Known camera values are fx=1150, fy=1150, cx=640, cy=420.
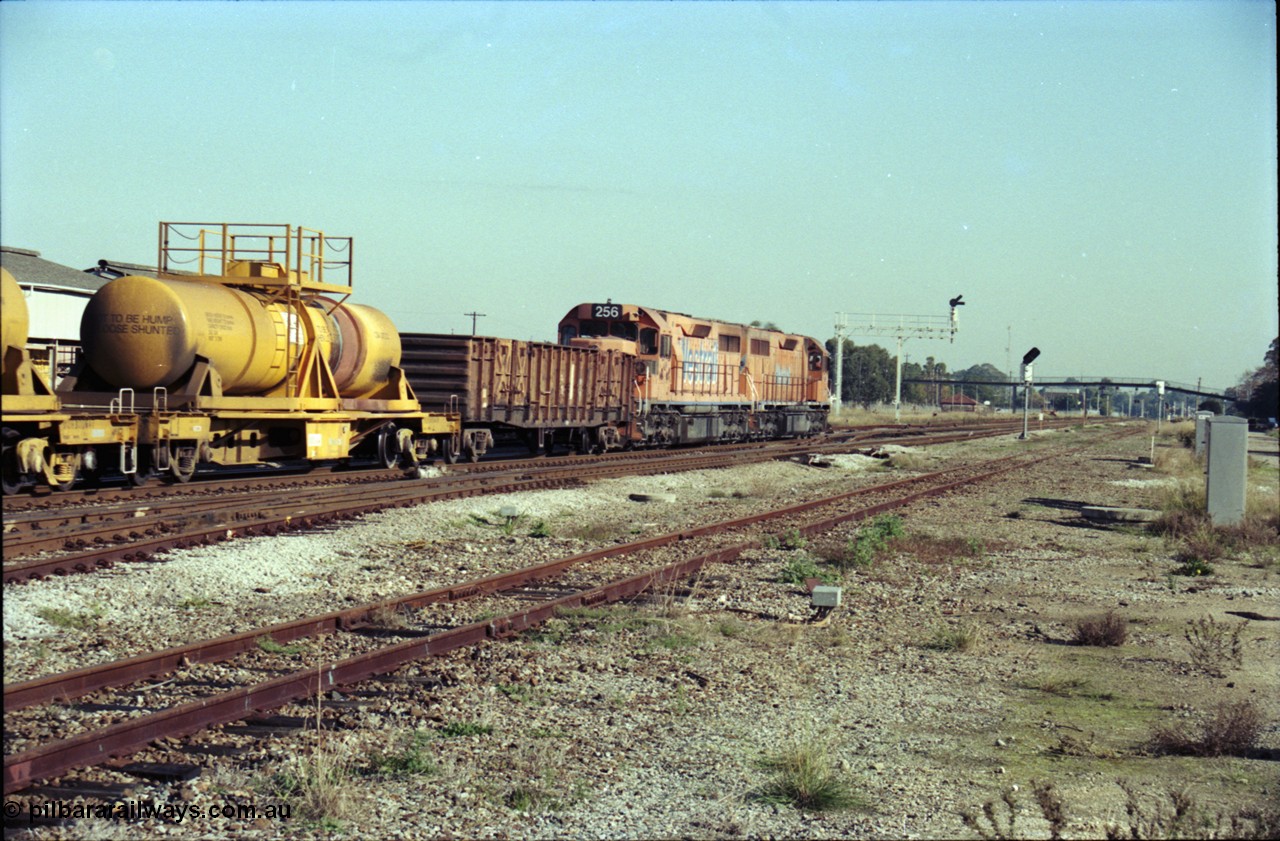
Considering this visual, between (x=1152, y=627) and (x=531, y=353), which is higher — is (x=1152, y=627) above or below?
below

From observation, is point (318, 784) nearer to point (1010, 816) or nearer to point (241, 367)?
point (1010, 816)

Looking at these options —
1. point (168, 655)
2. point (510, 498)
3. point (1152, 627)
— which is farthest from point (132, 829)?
point (510, 498)

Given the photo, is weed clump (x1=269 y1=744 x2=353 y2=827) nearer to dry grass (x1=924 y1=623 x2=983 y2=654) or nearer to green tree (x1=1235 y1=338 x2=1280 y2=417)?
dry grass (x1=924 y1=623 x2=983 y2=654)

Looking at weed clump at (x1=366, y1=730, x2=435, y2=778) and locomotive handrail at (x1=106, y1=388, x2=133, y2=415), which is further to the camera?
locomotive handrail at (x1=106, y1=388, x2=133, y2=415)

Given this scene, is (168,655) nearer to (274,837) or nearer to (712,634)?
(274,837)

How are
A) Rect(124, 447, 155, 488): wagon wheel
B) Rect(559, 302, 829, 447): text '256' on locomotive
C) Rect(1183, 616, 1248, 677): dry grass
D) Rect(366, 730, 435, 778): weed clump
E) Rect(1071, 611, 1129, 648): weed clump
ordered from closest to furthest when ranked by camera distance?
Rect(366, 730, 435, 778): weed clump → Rect(1183, 616, 1248, 677): dry grass → Rect(1071, 611, 1129, 648): weed clump → Rect(124, 447, 155, 488): wagon wheel → Rect(559, 302, 829, 447): text '256' on locomotive

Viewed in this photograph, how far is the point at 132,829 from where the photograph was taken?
5.04 metres

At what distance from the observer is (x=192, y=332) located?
54.9 ft

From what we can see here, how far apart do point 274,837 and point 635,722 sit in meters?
2.54

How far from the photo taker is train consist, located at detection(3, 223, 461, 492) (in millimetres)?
15438

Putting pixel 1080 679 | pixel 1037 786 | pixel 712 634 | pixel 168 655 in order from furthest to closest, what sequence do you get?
pixel 712 634
pixel 1080 679
pixel 168 655
pixel 1037 786

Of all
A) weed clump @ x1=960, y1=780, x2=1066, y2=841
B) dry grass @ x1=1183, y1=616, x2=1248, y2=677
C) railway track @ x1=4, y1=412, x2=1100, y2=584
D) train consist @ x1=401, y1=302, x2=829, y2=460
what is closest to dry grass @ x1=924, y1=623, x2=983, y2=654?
dry grass @ x1=1183, y1=616, x2=1248, y2=677

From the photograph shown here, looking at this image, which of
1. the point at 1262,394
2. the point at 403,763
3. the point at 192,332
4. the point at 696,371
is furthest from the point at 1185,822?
the point at 1262,394

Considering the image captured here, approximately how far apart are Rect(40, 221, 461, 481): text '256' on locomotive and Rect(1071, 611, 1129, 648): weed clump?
41.1 ft
